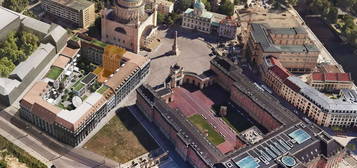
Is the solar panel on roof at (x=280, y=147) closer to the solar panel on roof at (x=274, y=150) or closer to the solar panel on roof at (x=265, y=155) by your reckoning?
the solar panel on roof at (x=274, y=150)

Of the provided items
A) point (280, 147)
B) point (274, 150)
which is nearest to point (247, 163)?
point (274, 150)

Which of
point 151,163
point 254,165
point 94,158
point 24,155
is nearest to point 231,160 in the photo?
point 254,165

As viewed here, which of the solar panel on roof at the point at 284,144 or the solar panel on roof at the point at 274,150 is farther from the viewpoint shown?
the solar panel on roof at the point at 284,144

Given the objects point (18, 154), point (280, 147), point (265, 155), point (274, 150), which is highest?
point (280, 147)

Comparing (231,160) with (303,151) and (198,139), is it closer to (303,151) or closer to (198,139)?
(198,139)

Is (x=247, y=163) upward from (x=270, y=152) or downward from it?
downward

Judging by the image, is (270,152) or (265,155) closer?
(265,155)

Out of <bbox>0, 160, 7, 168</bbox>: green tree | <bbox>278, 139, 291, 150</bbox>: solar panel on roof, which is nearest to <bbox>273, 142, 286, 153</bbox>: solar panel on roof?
<bbox>278, 139, 291, 150</bbox>: solar panel on roof

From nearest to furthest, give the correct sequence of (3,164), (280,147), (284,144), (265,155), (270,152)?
1. (265,155)
2. (270,152)
3. (3,164)
4. (280,147)
5. (284,144)

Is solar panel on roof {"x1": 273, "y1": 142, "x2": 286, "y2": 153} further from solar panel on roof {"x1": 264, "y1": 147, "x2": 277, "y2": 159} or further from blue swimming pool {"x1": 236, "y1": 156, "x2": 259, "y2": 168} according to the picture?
blue swimming pool {"x1": 236, "y1": 156, "x2": 259, "y2": 168}

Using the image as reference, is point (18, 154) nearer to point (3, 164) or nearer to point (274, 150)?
point (3, 164)

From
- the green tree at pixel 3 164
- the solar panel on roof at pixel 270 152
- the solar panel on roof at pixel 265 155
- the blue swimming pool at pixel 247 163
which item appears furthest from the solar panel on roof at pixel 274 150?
the green tree at pixel 3 164

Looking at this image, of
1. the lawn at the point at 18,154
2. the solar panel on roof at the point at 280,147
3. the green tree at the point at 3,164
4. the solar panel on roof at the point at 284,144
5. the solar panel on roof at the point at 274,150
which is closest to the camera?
the solar panel on roof at the point at 274,150
